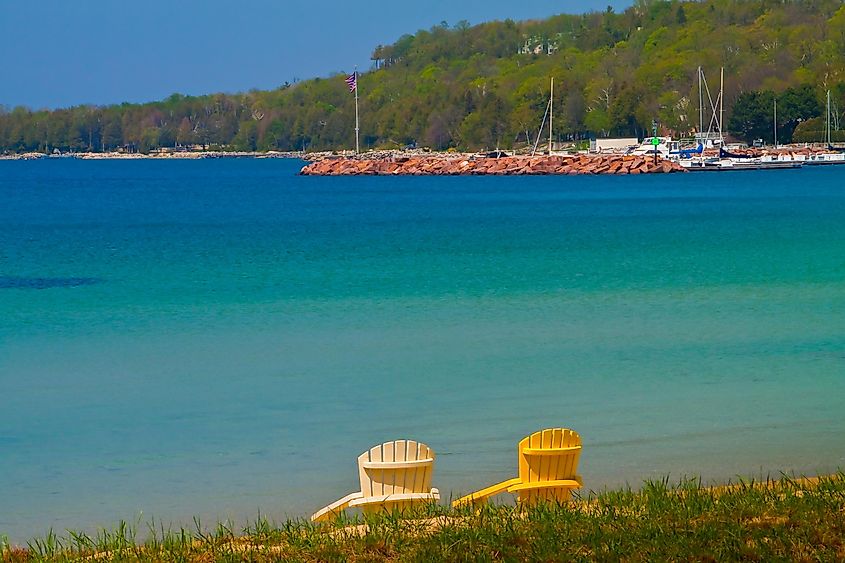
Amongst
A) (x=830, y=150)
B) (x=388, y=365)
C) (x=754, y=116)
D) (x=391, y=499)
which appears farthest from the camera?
(x=754, y=116)

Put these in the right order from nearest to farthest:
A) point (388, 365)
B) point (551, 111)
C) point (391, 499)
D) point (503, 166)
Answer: point (391, 499) → point (388, 365) → point (503, 166) → point (551, 111)

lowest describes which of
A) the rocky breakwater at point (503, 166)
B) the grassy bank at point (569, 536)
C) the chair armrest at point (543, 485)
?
the chair armrest at point (543, 485)

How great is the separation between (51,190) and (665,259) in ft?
265

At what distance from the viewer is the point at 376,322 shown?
21578mm

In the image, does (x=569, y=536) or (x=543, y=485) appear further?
(x=543, y=485)

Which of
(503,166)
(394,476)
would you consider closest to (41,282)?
(394,476)

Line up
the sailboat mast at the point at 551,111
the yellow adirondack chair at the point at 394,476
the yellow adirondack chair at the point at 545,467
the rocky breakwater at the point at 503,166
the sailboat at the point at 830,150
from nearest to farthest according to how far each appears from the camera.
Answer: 1. the yellow adirondack chair at the point at 394,476
2. the yellow adirondack chair at the point at 545,467
3. the rocky breakwater at the point at 503,166
4. the sailboat at the point at 830,150
5. the sailboat mast at the point at 551,111

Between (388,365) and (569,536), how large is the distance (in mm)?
10608

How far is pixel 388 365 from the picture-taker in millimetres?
17375

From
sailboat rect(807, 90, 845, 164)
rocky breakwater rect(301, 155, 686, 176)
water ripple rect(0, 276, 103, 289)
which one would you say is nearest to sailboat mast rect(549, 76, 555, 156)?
rocky breakwater rect(301, 155, 686, 176)

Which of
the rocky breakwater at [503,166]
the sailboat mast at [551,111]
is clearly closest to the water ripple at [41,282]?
the rocky breakwater at [503,166]

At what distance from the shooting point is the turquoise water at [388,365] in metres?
11.7

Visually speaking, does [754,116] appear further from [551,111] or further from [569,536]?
[569,536]

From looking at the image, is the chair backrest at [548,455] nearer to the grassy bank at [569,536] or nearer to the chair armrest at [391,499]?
the grassy bank at [569,536]
